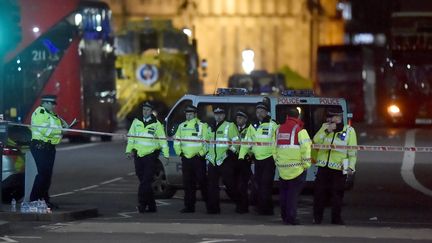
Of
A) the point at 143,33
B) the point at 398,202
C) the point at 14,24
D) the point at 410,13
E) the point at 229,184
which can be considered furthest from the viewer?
the point at 143,33

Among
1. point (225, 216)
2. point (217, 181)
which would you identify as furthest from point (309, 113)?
point (225, 216)

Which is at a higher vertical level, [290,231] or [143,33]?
[143,33]

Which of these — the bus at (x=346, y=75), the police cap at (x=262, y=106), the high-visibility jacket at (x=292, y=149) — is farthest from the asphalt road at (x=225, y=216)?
the bus at (x=346, y=75)

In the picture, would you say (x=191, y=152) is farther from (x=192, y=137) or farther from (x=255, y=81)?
(x=255, y=81)

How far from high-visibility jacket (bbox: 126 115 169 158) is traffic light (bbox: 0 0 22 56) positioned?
220cm

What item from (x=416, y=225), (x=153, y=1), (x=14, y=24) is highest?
(x=153, y=1)

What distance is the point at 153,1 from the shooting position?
93312mm

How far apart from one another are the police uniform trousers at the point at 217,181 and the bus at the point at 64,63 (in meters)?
15.8

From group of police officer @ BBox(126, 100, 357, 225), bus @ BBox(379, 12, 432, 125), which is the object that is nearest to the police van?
group of police officer @ BBox(126, 100, 357, 225)

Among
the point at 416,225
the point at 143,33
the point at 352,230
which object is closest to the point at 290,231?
the point at 352,230

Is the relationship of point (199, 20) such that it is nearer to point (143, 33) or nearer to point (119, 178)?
point (143, 33)

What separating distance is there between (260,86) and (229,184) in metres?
31.8

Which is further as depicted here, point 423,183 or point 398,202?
point 423,183

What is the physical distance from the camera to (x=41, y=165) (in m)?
19.1
